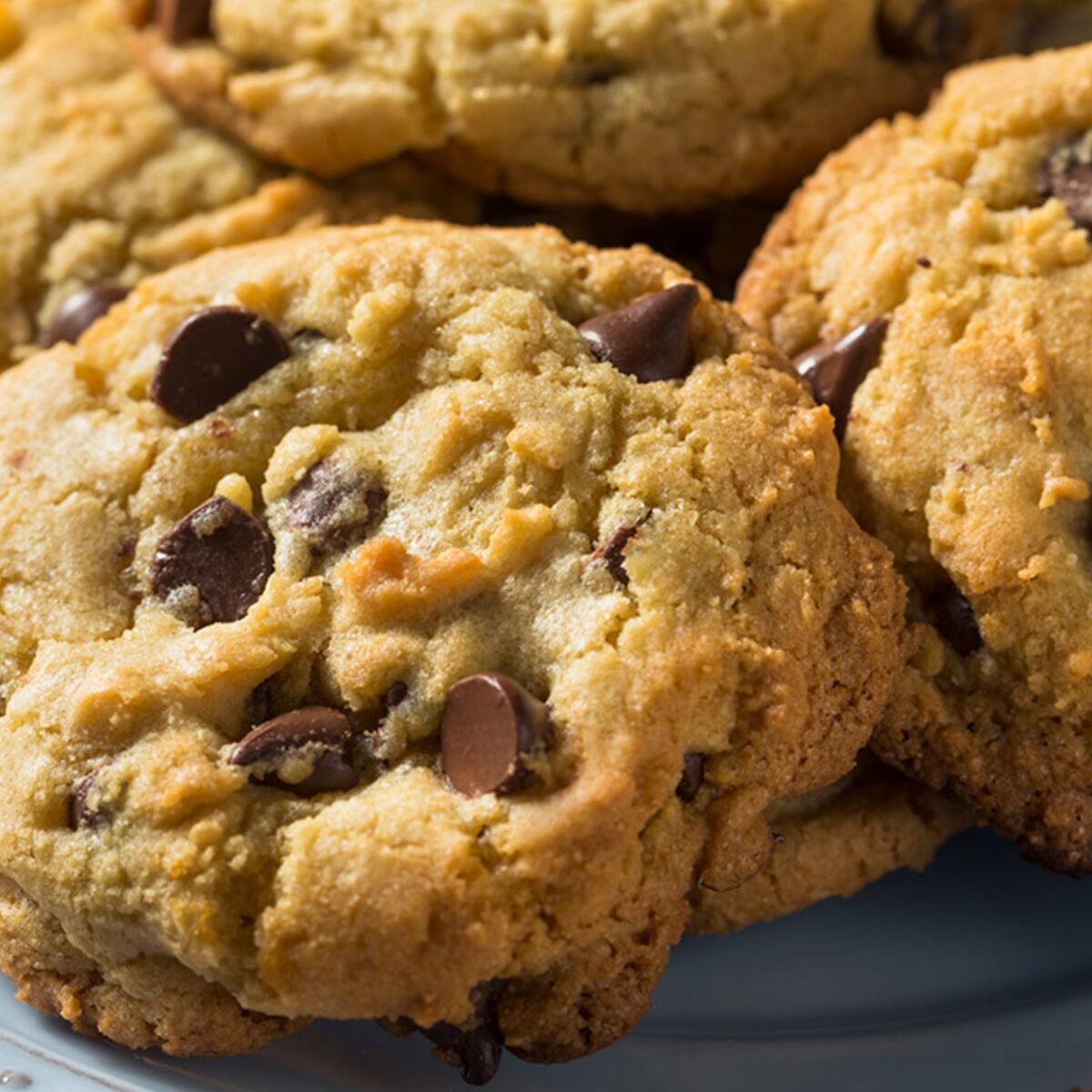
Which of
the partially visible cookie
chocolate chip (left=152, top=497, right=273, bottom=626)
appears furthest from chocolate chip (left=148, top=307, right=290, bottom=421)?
the partially visible cookie

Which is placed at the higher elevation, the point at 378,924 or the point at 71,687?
the point at 71,687

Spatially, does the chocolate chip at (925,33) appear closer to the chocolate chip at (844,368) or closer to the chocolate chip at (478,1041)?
the chocolate chip at (844,368)

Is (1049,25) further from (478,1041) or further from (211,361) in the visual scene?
(478,1041)

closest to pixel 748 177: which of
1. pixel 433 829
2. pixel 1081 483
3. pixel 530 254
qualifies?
pixel 530 254

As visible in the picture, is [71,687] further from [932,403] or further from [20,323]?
[932,403]

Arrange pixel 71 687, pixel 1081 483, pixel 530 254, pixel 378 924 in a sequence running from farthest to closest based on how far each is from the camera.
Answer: pixel 530 254 < pixel 1081 483 < pixel 71 687 < pixel 378 924

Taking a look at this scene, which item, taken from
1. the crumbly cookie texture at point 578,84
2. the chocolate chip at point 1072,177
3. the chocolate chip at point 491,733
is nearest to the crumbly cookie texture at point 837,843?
the chocolate chip at point 491,733

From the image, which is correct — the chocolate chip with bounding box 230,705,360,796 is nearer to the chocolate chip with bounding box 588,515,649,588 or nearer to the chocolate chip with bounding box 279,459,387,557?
the chocolate chip with bounding box 279,459,387,557
